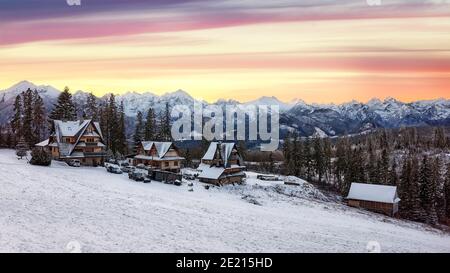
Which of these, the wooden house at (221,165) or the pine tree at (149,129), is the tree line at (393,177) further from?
the pine tree at (149,129)

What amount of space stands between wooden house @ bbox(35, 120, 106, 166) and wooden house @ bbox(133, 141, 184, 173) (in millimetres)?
6558

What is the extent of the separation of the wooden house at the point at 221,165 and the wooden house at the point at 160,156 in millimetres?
4599

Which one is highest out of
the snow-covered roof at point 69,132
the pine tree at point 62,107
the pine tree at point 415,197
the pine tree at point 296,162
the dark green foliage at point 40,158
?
the pine tree at point 62,107

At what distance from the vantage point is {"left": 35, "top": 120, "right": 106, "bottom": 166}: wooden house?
5172 cm

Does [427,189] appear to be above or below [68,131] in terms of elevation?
below

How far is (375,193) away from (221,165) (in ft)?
90.3

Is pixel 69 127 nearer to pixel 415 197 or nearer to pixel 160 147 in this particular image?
pixel 160 147

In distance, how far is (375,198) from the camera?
5950 cm

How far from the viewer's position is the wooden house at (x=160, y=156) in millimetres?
55938

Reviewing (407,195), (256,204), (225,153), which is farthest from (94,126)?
(407,195)

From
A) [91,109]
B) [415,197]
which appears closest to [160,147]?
[91,109]

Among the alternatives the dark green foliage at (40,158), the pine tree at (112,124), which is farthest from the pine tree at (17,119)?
the dark green foliage at (40,158)

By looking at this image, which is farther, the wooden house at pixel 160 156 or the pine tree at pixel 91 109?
the pine tree at pixel 91 109
